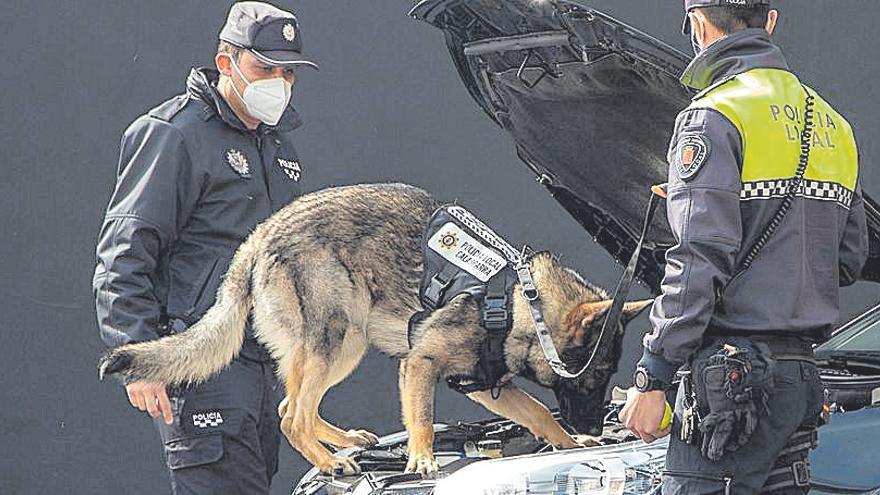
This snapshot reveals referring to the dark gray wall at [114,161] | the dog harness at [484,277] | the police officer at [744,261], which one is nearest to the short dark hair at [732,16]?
the police officer at [744,261]

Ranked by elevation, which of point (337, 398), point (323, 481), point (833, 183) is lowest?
point (337, 398)

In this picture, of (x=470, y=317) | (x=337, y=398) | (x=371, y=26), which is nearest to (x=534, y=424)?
(x=470, y=317)

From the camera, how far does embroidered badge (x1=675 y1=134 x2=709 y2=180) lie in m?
2.82

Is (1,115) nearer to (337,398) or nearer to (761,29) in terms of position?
(337,398)

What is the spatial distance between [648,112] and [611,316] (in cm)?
63

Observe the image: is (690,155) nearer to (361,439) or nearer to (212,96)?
(212,96)

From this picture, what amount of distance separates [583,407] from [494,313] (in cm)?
42

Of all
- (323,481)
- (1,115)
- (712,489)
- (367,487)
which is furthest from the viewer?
(1,115)

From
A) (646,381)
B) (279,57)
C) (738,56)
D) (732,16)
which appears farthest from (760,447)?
(279,57)

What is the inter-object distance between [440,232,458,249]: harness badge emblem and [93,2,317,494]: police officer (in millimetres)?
579

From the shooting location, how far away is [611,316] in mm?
3816

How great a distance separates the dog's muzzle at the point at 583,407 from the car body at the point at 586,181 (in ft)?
0.32

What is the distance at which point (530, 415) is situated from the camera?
13.8 feet

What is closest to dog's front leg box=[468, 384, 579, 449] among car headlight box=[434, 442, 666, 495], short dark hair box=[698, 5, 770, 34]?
car headlight box=[434, 442, 666, 495]
